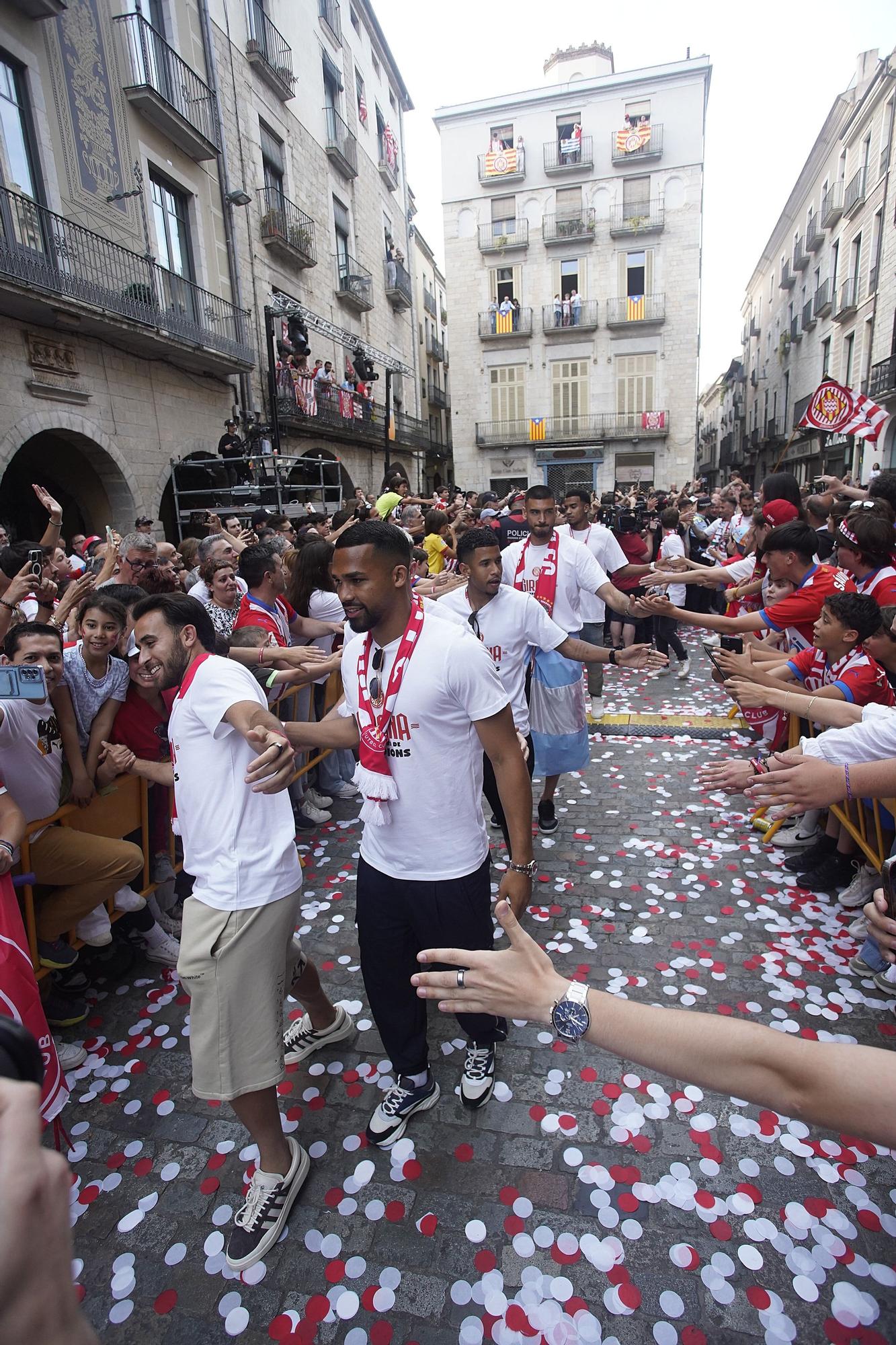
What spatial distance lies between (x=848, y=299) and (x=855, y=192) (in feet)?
10.6

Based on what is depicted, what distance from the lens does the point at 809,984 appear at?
3.37m

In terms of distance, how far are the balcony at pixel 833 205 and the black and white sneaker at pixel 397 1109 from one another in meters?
31.7

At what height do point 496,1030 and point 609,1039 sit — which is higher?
point 609,1039

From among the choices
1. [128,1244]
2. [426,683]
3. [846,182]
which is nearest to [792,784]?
[426,683]

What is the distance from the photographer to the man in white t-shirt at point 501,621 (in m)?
3.97

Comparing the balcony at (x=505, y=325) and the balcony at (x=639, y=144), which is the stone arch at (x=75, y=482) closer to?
the balcony at (x=505, y=325)

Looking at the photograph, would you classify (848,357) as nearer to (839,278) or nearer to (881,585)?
(839,278)

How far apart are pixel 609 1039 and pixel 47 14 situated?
13754 mm

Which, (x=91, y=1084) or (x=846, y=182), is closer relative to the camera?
(x=91, y=1084)

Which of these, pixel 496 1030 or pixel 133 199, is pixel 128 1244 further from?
pixel 133 199

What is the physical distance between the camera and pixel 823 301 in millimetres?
27688

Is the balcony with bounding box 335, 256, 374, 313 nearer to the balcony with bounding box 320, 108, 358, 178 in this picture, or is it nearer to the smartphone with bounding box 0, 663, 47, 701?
the balcony with bounding box 320, 108, 358, 178

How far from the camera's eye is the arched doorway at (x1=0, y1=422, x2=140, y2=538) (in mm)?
11570

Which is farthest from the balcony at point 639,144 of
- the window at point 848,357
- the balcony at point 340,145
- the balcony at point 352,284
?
the balcony at point 352,284
